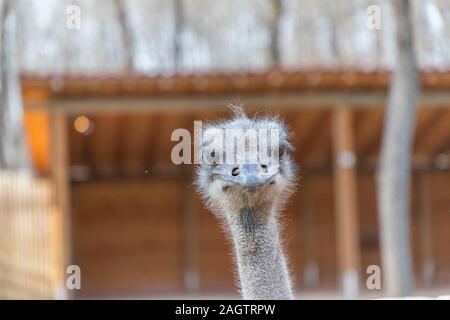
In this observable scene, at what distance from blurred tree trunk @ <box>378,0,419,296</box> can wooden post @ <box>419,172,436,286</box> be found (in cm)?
530

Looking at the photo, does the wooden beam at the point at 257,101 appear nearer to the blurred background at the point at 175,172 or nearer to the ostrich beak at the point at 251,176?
the blurred background at the point at 175,172

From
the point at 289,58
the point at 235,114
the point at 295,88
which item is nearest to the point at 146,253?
the point at 295,88

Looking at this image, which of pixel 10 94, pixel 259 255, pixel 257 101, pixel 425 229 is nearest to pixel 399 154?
pixel 257 101

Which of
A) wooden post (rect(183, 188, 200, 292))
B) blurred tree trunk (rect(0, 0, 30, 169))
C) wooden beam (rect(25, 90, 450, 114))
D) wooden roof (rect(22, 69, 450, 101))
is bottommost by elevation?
wooden post (rect(183, 188, 200, 292))

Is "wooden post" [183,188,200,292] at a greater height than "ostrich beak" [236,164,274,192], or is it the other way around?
"wooden post" [183,188,200,292]

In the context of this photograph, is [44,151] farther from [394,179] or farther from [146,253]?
[394,179]

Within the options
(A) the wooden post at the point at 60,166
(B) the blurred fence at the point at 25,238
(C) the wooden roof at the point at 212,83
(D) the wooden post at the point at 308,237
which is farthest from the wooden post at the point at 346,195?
(B) the blurred fence at the point at 25,238

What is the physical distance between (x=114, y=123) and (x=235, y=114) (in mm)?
9329

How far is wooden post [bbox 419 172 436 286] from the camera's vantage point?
15.6 metres

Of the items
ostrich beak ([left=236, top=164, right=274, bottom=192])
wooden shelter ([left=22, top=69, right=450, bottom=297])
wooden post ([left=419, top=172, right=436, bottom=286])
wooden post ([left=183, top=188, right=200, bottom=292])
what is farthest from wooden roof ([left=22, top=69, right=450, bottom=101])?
ostrich beak ([left=236, top=164, right=274, bottom=192])

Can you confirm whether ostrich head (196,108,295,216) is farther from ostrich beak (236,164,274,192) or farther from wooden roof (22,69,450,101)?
wooden roof (22,69,450,101)

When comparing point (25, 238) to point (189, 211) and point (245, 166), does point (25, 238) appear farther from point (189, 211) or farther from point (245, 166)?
point (245, 166)

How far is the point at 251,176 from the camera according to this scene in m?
3.74

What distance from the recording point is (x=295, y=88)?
12.7 m
